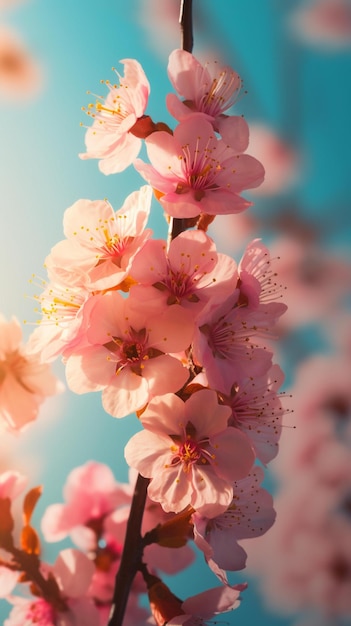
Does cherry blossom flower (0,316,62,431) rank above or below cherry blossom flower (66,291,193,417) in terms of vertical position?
below

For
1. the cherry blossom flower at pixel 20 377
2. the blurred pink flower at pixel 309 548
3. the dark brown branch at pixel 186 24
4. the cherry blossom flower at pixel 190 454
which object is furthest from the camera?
the blurred pink flower at pixel 309 548

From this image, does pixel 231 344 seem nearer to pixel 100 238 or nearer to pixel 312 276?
pixel 100 238

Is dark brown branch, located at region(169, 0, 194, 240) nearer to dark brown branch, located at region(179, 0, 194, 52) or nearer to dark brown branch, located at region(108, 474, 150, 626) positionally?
dark brown branch, located at region(179, 0, 194, 52)

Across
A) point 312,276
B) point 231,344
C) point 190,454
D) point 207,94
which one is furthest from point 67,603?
point 312,276

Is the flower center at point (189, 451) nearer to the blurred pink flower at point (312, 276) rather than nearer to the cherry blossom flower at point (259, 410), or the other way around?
the cherry blossom flower at point (259, 410)

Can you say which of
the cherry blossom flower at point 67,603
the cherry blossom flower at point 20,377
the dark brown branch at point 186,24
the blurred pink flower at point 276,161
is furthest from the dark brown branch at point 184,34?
the blurred pink flower at point 276,161

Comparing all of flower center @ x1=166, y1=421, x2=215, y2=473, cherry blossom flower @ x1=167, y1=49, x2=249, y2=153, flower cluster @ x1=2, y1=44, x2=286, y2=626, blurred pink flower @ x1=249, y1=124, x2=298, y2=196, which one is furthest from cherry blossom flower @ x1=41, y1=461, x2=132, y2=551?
blurred pink flower @ x1=249, y1=124, x2=298, y2=196
